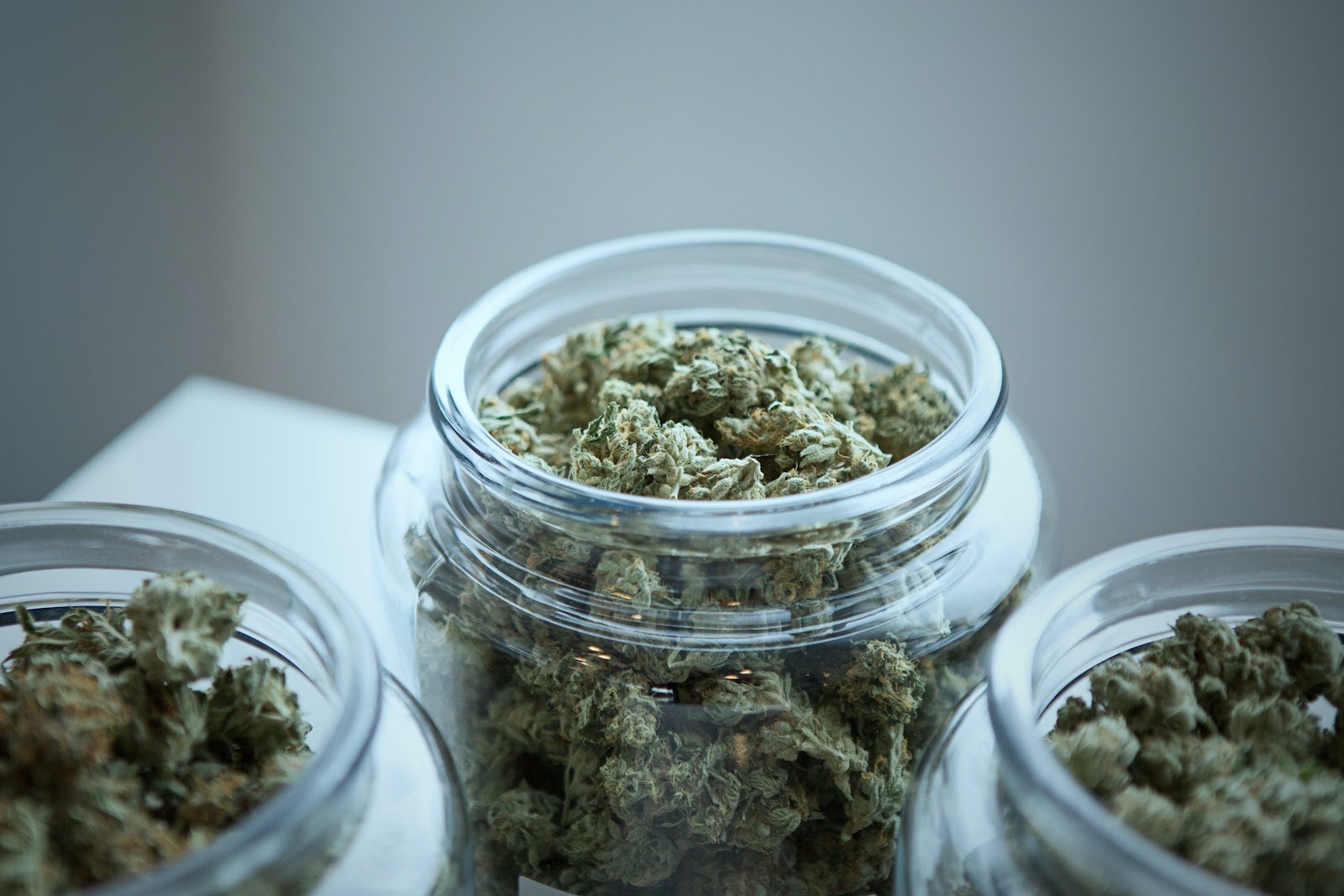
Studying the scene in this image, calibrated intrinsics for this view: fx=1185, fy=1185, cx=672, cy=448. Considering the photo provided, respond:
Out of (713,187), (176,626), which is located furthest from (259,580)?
(713,187)

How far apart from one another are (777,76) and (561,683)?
75 centimetres

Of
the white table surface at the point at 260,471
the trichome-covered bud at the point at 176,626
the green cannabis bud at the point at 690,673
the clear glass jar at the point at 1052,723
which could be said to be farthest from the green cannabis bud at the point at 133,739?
the white table surface at the point at 260,471

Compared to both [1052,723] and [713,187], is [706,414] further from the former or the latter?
[713,187]

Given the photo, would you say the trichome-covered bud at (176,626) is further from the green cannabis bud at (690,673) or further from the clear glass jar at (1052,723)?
the clear glass jar at (1052,723)

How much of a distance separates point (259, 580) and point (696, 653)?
0.64 ft

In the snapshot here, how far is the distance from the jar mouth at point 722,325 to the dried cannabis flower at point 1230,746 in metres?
0.13

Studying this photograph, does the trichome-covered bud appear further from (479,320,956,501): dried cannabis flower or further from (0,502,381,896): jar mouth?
(479,320,956,501): dried cannabis flower

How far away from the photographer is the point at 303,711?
568 mm

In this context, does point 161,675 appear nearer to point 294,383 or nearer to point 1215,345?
point 1215,345

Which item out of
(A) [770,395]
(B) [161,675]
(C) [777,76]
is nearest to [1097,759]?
(A) [770,395]

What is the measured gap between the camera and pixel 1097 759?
43 cm

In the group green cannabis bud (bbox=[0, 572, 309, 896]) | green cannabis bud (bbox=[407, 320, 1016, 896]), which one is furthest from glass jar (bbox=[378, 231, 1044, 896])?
green cannabis bud (bbox=[0, 572, 309, 896])

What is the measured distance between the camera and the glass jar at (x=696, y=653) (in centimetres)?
52

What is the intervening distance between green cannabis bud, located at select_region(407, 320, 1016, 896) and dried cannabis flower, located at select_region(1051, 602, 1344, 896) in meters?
0.09
